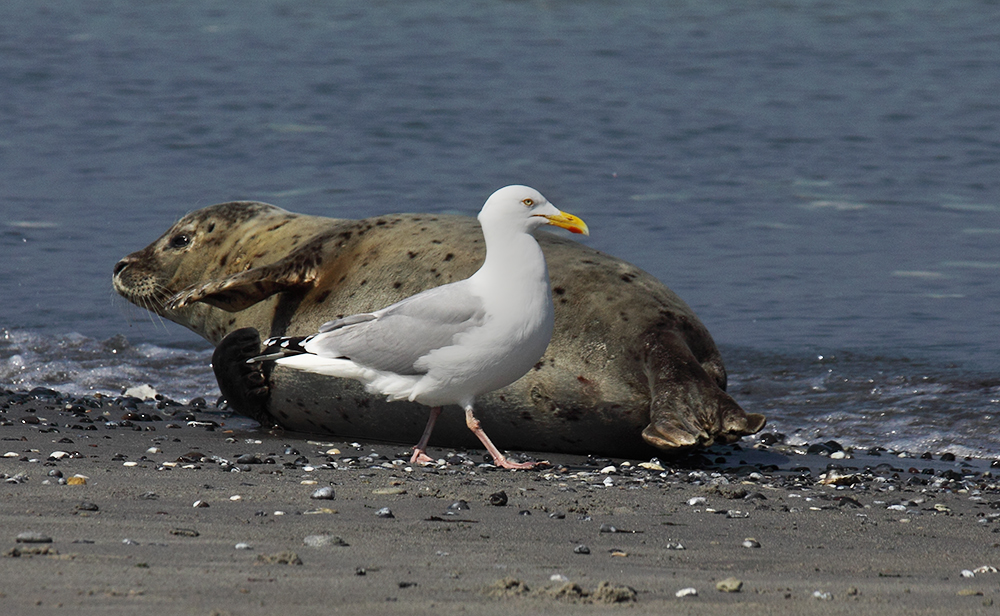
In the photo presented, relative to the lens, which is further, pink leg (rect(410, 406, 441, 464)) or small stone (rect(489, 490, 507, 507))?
pink leg (rect(410, 406, 441, 464))

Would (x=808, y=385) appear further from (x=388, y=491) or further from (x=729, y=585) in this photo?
(x=729, y=585)

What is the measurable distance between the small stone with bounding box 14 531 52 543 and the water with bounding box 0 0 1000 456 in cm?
449

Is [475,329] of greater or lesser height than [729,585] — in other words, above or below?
above

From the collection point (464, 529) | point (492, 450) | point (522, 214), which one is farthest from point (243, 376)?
point (464, 529)

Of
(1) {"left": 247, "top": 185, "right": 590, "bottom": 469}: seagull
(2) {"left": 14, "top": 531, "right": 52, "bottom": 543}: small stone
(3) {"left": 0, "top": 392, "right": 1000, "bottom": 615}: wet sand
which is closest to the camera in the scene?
(3) {"left": 0, "top": 392, "right": 1000, "bottom": 615}: wet sand

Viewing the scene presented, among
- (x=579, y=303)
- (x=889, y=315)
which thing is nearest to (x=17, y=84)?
(x=889, y=315)

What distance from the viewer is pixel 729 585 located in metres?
3.38

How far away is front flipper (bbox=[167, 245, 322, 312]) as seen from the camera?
6836 millimetres

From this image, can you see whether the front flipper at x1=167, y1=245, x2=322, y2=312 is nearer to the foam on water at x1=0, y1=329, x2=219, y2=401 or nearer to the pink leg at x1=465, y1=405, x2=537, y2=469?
the foam on water at x1=0, y1=329, x2=219, y2=401

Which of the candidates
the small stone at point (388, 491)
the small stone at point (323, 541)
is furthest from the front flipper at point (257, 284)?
the small stone at point (323, 541)

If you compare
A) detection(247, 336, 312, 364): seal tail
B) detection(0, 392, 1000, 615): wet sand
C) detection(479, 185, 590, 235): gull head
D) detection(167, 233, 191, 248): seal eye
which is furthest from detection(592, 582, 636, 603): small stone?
detection(167, 233, 191, 248): seal eye

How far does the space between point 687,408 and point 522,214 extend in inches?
41.7

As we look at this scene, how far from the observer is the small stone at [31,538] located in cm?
349

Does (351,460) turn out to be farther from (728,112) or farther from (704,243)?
(728,112)
